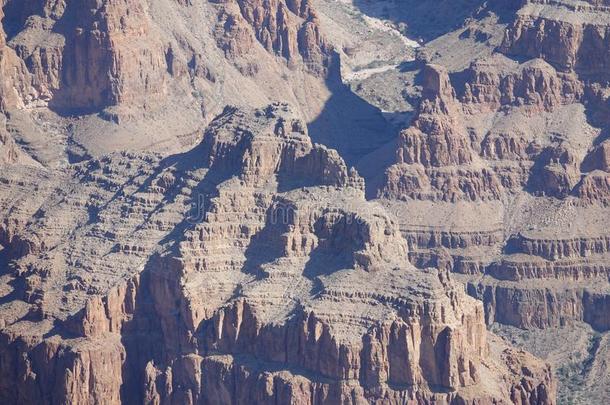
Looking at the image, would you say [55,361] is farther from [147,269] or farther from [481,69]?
[481,69]

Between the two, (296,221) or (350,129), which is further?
(350,129)

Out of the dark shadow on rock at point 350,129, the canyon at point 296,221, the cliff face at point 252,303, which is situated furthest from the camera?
the dark shadow on rock at point 350,129

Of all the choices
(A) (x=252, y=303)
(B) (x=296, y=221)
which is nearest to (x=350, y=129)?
(B) (x=296, y=221)

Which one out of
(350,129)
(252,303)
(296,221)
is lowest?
(252,303)

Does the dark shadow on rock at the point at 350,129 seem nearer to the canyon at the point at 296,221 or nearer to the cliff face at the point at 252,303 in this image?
the canyon at the point at 296,221

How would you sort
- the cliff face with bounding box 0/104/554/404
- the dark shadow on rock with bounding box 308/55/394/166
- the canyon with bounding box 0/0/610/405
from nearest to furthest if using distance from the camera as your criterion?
1. the cliff face with bounding box 0/104/554/404
2. the canyon with bounding box 0/0/610/405
3. the dark shadow on rock with bounding box 308/55/394/166

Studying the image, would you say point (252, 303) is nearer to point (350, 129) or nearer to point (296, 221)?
point (296, 221)

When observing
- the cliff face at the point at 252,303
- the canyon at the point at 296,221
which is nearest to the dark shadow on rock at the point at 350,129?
the canyon at the point at 296,221

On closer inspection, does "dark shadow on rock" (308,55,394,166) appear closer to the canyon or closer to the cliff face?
the canyon

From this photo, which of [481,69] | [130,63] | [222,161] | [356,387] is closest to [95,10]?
[130,63]

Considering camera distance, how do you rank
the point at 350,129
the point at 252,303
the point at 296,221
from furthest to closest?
1. the point at 350,129
2. the point at 296,221
3. the point at 252,303

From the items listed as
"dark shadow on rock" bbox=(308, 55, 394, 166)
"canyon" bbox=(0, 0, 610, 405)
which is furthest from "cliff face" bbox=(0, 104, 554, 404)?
"dark shadow on rock" bbox=(308, 55, 394, 166)
